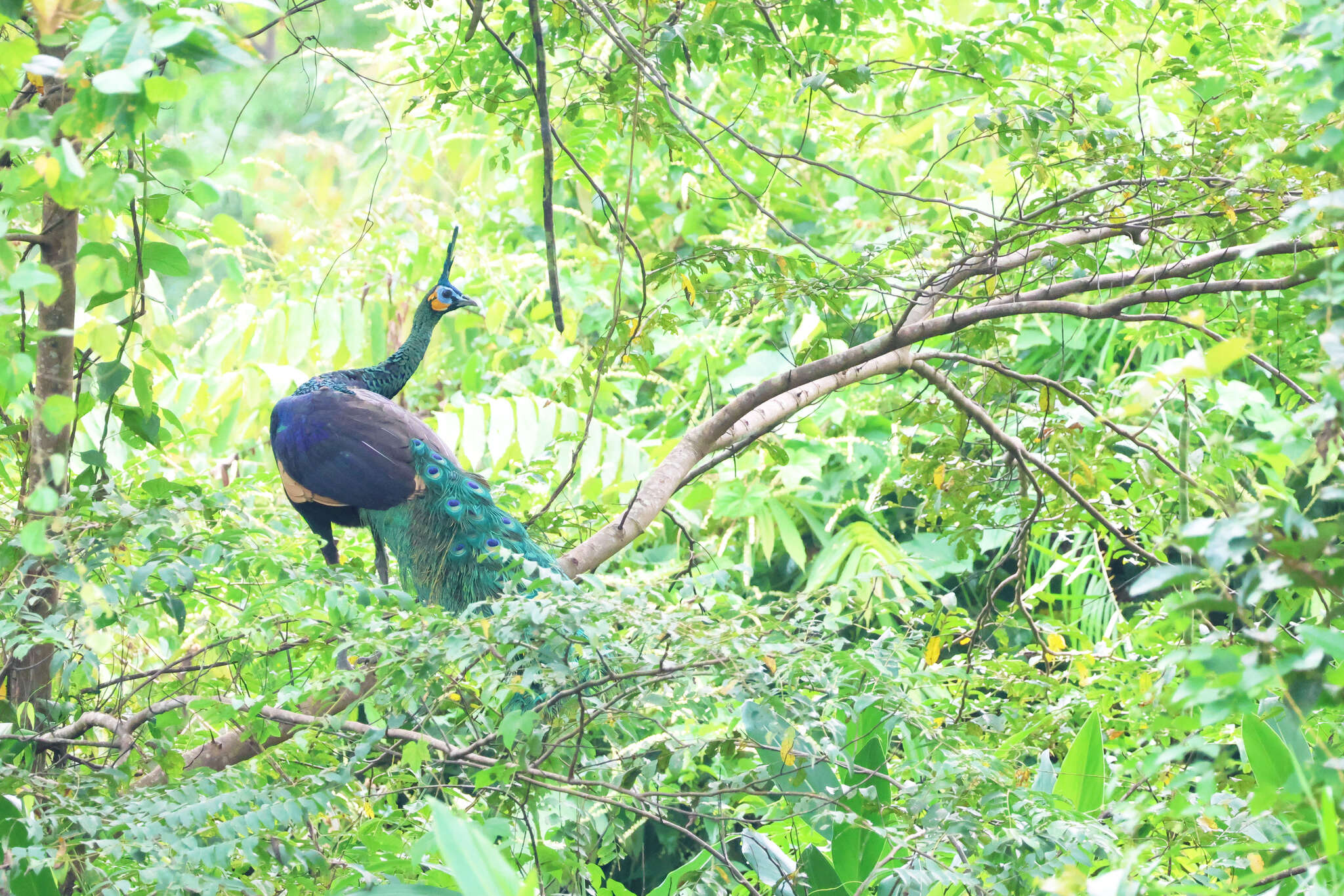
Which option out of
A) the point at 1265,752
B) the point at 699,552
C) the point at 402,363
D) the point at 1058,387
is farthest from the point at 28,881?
the point at 699,552

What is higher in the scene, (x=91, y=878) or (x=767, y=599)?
(x=91, y=878)

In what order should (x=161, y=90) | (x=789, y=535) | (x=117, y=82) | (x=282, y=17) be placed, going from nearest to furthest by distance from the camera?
(x=117, y=82) → (x=161, y=90) → (x=282, y=17) → (x=789, y=535)

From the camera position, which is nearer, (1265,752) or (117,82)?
(117,82)

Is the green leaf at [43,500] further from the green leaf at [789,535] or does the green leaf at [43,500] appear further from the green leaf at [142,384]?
the green leaf at [789,535]

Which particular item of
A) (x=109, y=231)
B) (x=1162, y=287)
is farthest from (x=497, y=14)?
(x=109, y=231)

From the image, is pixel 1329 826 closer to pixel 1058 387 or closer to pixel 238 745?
pixel 1058 387

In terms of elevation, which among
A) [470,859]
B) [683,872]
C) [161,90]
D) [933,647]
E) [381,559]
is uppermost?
[161,90]

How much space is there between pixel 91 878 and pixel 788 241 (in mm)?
3687

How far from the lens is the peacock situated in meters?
2.22

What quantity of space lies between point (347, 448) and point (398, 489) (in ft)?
0.46

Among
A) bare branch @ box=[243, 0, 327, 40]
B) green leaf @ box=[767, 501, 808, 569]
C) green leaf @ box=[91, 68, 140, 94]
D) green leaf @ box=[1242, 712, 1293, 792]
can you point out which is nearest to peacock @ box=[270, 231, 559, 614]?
bare branch @ box=[243, 0, 327, 40]

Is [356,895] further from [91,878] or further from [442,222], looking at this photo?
[442,222]

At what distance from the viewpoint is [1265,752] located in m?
1.59

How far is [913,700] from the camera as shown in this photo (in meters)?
1.65
